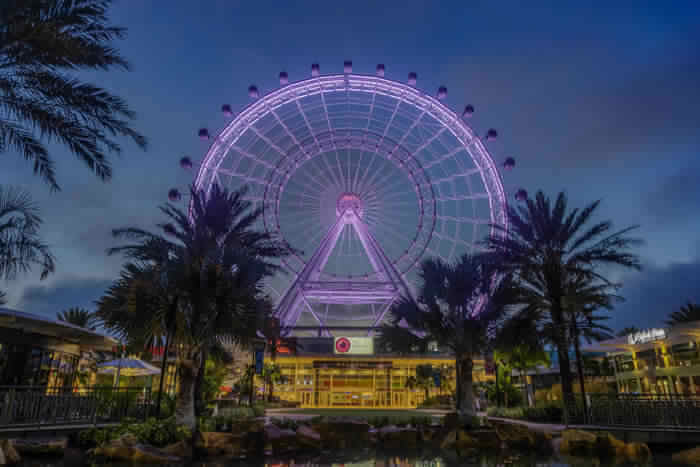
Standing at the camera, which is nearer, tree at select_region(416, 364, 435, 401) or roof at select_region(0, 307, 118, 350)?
roof at select_region(0, 307, 118, 350)

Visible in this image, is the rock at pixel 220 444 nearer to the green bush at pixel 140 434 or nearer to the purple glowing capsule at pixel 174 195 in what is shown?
the green bush at pixel 140 434

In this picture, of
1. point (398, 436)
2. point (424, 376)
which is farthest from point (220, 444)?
point (424, 376)

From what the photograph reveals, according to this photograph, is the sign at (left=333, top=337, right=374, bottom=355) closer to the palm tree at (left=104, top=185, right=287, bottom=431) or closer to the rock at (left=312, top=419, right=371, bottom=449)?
the rock at (left=312, top=419, right=371, bottom=449)

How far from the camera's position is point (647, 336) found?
2481cm

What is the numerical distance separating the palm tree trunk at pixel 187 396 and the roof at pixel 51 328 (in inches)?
207

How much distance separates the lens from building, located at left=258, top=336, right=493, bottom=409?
4166cm

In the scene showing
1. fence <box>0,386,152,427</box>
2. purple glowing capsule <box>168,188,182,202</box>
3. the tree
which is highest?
purple glowing capsule <box>168,188,182,202</box>

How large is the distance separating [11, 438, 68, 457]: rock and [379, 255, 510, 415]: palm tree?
13.0 meters

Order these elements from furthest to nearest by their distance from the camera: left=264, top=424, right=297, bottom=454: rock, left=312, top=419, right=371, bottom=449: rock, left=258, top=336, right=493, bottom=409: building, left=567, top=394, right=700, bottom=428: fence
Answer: left=258, top=336, right=493, bottom=409: building < left=312, top=419, right=371, bottom=449: rock < left=264, top=424, right=297, bottom=454: rock < left=567, top=394, right=700, bottom=428: fence

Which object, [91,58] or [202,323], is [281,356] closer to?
[202,323]

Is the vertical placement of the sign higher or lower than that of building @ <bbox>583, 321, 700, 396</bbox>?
higher

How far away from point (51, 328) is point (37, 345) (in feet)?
9.05

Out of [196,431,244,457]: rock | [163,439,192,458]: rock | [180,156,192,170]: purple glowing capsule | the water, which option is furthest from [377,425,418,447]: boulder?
[180,156,192,170]: purple glowing capsule

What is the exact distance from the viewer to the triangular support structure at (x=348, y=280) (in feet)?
99.3
